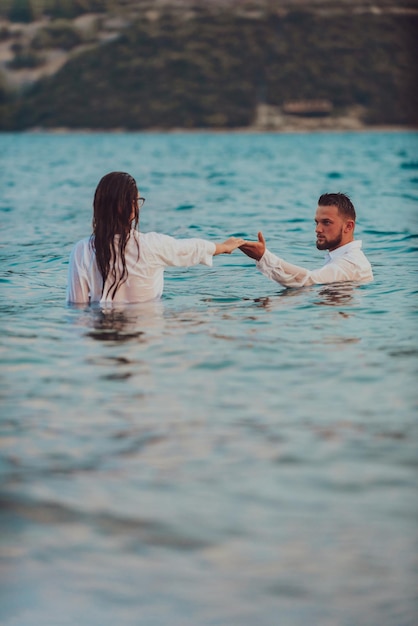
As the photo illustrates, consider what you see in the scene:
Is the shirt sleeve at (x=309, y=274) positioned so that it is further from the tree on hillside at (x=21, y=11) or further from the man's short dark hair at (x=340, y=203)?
the tree on hillside at (x=21, y=11)

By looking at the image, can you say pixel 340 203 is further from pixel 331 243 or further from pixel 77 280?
pixel 77 280

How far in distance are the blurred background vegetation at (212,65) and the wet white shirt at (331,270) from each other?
425 feet

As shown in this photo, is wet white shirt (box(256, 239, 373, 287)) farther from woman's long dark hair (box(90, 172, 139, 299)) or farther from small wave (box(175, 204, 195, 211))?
small wave (box(175, 204, 195, 211))

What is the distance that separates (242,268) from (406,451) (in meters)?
7.22

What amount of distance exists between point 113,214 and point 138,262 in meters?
0.53

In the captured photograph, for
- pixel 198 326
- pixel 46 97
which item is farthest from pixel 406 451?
pixel 46 97

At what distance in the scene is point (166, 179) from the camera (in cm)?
3541

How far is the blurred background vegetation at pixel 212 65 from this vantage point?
5581 inches

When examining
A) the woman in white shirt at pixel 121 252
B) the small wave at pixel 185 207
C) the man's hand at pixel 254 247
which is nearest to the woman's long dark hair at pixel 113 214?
the woman in white shirt at pixel 121 252

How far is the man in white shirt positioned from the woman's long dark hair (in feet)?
4.77

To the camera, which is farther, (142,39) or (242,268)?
(142,39)

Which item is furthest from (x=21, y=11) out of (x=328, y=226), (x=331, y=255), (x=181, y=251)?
(x=181, y=251)

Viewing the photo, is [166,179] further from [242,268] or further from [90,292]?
[90,292]

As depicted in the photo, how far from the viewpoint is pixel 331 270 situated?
9.59 metres
